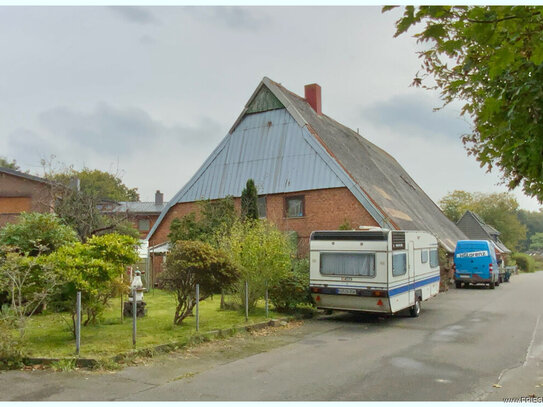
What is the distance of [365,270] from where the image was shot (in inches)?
537

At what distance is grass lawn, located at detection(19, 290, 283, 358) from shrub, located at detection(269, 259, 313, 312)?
1.48ft

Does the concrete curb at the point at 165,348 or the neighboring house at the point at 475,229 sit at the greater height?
the neighboring house at the point at 475,229

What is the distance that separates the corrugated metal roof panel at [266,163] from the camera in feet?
83.5

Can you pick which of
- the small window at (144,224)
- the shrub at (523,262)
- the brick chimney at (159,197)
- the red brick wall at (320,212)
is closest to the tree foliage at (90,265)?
the red brick wall at (320,212)

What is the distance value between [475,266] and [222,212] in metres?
15.3

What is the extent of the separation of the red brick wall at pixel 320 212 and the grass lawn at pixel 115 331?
9608mm

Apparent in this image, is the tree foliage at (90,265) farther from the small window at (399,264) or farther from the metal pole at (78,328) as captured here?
the small window at (399,264)

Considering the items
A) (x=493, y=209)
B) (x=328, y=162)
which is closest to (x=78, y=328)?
(x=328, y=162)

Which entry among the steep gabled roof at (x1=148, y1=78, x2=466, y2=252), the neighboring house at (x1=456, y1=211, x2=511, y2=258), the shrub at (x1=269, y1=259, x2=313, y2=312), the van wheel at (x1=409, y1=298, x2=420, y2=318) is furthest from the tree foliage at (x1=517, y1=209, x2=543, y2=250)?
the shrub at (x1=269, y1=259, x2=313, y2=312)

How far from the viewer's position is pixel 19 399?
633 centimetres

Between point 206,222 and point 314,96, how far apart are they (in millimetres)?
12957

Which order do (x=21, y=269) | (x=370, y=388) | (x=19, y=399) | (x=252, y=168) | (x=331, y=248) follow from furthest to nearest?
(x=252, y=168)
(x=331, y=248)
(x=21, y=269)
(x=370, y=388)
(x=19, y=399)

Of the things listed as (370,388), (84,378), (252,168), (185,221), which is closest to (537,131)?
(370,388)

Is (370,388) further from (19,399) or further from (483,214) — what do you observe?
(483,214)
